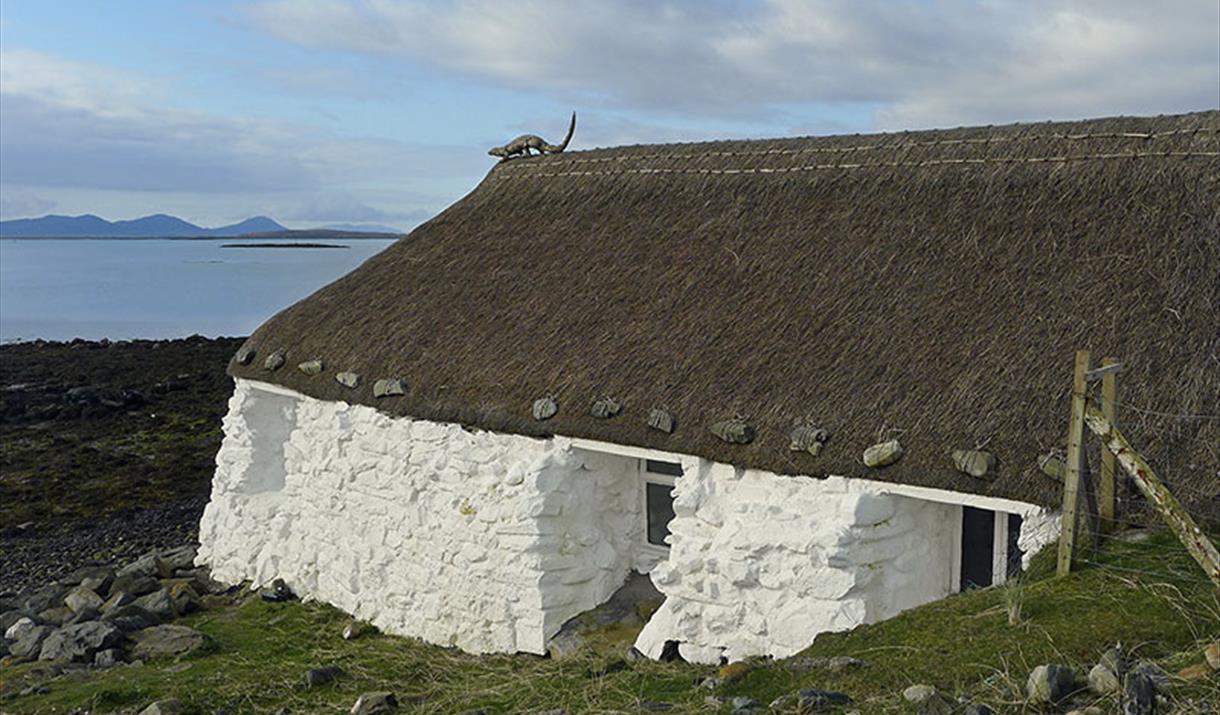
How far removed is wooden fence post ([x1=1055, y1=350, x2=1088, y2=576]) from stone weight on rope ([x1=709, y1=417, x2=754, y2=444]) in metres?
2.48

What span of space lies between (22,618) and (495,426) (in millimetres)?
6399

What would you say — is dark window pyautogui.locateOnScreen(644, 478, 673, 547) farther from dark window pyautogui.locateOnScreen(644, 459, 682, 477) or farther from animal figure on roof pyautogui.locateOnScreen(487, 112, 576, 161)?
animal figure on roof pyautogui.locateOnScreen(487, 112, 576, 161)

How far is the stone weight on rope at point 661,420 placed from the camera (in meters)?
9.18

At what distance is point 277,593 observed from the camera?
12680mm

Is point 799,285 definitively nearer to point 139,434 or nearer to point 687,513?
point 687,513

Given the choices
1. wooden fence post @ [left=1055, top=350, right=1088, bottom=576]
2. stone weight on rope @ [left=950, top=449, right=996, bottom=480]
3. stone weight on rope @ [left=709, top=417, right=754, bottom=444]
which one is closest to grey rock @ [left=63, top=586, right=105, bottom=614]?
stone weight on rope @ [left=709, top=417, right=754, bottom=444]

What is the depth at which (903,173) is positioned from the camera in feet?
37.1

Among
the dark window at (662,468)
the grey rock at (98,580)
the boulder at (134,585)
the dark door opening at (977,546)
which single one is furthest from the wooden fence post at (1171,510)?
the grey rock at (98,580)

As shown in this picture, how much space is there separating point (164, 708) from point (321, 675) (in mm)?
1303

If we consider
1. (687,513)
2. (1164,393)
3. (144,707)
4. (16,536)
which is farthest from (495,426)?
(16,536)

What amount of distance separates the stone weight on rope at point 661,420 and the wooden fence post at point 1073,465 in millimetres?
3222

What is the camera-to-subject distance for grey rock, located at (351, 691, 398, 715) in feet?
27.0

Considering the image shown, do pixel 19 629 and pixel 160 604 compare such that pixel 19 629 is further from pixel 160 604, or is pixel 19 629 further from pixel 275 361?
pixel 275 361

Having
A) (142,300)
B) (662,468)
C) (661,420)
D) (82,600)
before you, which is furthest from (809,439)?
(142,300)
